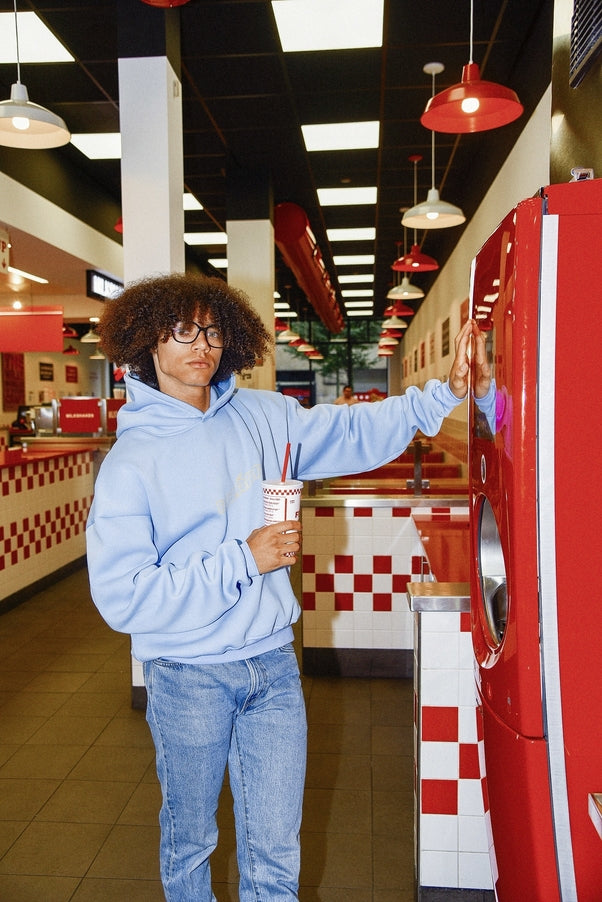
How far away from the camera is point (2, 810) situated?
2637mm

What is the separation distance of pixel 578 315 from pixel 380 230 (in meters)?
9.06

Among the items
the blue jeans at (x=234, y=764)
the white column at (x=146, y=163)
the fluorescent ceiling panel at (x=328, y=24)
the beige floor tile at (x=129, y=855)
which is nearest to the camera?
the blue jeans at (x=234, y=764)

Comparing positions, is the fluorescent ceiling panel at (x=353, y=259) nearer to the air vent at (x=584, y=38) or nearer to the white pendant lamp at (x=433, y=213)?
Result: the white pendant lamp at (x=433, y=213)

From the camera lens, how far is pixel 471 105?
3.16 m

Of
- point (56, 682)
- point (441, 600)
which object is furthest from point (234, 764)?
point (56, 682)

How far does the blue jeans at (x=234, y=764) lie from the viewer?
4.88 feet

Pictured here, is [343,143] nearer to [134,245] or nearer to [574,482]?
[134,245]

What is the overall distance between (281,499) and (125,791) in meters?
1.96

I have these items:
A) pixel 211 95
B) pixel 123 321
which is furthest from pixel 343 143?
pixel 123 321

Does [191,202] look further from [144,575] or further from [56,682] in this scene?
[144,575]

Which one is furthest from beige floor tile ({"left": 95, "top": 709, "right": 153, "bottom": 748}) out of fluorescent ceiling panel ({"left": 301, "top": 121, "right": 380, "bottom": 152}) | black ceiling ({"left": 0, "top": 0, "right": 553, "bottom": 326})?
fluorescent ceiling panel ({"left": 301, "top": 121, "right": 380, "bottom": 152})

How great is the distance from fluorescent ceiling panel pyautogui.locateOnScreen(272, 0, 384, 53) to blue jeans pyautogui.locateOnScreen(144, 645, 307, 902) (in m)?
3.94

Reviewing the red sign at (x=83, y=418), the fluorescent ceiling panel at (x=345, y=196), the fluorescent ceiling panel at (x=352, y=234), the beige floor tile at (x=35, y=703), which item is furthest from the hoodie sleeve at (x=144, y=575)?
the fluorescent ceiling panel at (x=352, y=234)

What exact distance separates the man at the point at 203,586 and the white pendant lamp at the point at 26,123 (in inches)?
87.6
